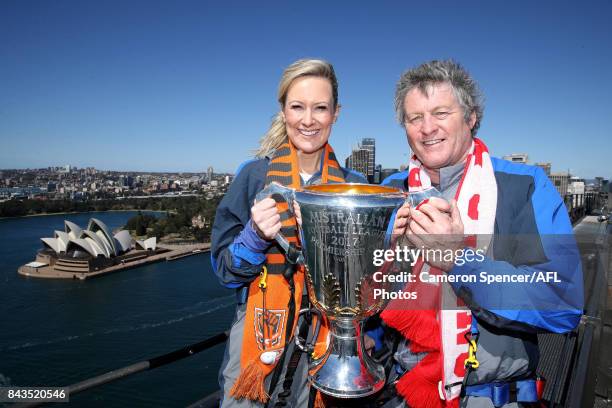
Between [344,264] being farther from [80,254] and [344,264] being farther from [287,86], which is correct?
[80,254]

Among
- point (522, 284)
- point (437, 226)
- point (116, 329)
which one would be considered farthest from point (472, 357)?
point (116, 329)

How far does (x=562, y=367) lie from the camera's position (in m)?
2.22

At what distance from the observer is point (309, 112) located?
149 cm

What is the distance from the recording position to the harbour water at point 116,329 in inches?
757

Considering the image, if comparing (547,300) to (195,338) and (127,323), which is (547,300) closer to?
(195,338)

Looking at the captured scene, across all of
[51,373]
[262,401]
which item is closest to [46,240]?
[51,373]

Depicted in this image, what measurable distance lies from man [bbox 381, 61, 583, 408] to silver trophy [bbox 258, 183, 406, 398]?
95mm

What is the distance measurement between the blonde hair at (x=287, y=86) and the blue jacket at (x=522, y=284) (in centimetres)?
70

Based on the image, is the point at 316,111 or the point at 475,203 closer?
the point at 475,203

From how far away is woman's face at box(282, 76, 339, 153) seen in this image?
58.4 inches

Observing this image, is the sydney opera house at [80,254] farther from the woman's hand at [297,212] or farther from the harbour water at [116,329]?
the woman's hand at [297,212]

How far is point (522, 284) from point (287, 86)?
3.38 ft

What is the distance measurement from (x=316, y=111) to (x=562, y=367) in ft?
6.55

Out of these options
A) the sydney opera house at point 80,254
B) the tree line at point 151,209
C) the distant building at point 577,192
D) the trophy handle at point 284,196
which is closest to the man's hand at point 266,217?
the trophy handle at point 284,196
